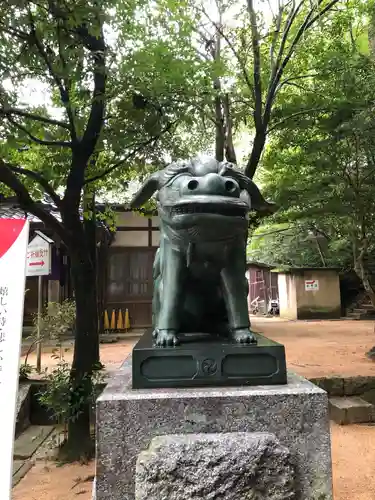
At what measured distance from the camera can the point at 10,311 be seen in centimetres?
206

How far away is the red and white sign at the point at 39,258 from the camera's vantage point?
704cm

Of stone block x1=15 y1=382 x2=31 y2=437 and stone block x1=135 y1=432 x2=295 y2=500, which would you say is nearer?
stone block x1=135 y1=432 x2=295 y2=500

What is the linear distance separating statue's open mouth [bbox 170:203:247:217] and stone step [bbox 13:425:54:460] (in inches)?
166

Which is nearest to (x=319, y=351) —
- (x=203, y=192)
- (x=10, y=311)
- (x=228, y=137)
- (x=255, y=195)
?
(x=228, y=137)

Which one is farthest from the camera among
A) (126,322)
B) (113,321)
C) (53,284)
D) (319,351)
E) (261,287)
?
(261,287)

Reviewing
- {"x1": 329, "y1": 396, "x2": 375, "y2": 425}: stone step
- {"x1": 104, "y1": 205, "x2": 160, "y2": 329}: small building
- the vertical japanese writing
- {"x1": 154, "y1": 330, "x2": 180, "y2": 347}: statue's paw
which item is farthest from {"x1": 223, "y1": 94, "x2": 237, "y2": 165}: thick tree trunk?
{"x1": 104, "y1": 205, "x2": 160, "y2": 329}: small building

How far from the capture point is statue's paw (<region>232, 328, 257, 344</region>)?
214cm

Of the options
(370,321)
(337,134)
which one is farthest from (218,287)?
(370,321)

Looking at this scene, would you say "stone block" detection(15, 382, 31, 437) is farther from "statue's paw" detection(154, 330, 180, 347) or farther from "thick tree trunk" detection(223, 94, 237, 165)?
"thick tree trunk" detection(223, 94, 237, 165)

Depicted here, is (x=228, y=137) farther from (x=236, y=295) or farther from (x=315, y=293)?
(x=315, y=293)

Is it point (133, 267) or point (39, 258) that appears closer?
point (39, 258)

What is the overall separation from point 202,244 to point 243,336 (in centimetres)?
53

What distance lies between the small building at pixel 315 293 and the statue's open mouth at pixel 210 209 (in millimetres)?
16171

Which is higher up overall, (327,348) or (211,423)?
(211,423)
